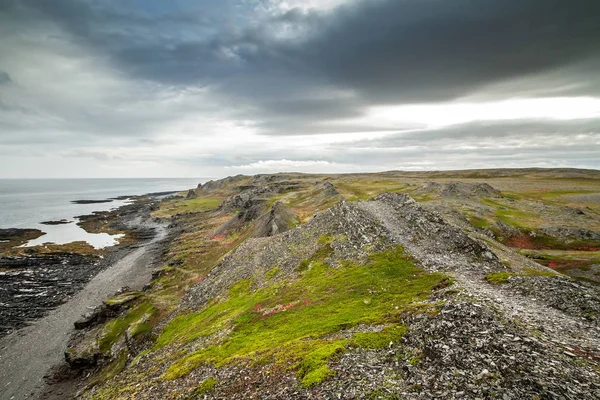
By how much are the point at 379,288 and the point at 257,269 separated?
23.9 metres

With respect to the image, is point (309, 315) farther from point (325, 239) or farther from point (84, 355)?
point (84, 355)

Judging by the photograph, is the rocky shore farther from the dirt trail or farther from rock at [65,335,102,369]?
rock at [65,335,102,369]

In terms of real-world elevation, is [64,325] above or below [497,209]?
below

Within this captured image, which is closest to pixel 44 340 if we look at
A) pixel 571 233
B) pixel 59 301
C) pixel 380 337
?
pixel 59 301

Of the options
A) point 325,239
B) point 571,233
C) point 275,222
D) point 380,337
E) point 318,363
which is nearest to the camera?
point 318,363

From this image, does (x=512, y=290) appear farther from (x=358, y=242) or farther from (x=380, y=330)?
(x=358, y=242)

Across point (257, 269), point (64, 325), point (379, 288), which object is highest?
point (379, 288)

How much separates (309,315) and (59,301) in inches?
2493

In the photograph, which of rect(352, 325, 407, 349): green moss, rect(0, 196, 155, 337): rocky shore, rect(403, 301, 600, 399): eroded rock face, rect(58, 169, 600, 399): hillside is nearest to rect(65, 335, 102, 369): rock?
rect(58, 169, 600, 399): hillside

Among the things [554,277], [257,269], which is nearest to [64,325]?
[257,269]

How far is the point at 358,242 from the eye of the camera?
42.4m

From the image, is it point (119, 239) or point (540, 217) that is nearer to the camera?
point (540, 217)

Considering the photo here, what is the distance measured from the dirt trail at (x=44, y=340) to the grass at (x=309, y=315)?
18.7 m

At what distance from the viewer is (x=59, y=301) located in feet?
210
